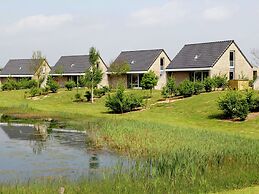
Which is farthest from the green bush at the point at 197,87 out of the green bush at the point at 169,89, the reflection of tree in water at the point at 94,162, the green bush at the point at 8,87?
the green bush at the point at 8,87

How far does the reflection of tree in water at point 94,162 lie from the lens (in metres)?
16.5

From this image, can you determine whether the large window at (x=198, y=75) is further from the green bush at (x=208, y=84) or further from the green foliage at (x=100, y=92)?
the green foliage at (x=100, y=92)

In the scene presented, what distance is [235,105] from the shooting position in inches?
1158

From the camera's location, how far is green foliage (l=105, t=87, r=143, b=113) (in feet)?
119

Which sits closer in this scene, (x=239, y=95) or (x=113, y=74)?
(x=239, y=95)

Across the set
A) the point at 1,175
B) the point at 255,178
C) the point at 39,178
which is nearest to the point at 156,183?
the point at 255,178

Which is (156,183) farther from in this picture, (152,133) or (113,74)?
(113,74)

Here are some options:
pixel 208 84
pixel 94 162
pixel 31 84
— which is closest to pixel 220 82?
pixel 208 84

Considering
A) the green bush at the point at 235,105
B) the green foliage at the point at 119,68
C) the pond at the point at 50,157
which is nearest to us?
the pond at the point at 50,157

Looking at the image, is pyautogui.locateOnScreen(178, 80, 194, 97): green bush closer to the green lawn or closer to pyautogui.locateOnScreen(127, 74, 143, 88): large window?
the green lawn

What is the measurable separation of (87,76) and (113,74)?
16.6 m

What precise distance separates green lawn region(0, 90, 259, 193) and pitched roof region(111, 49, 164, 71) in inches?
804

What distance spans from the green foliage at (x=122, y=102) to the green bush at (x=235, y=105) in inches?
326

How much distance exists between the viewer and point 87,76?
155 feet
